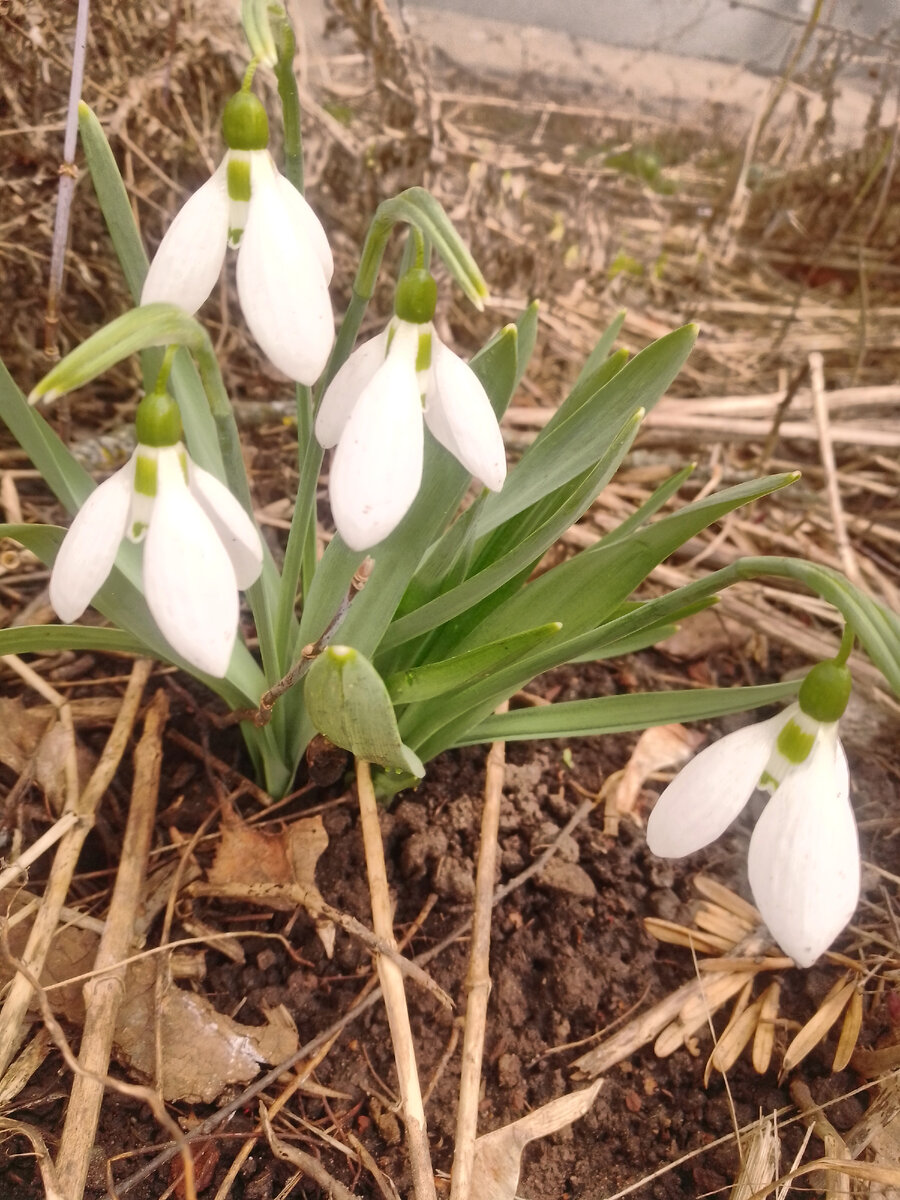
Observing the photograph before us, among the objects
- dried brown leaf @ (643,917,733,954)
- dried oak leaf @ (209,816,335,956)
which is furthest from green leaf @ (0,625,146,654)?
dried brown leaf @ (643,917,733,954)

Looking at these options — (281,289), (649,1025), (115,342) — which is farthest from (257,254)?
(649,1025)

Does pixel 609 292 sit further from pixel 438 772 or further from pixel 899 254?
pixel 438 772

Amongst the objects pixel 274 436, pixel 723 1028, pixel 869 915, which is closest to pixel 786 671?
pixel 869 915

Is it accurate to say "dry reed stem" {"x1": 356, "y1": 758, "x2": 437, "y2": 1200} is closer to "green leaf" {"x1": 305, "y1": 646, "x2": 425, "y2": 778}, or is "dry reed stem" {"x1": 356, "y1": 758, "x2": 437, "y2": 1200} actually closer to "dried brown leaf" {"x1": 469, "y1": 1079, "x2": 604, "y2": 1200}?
"dried brown leaf" {"x1": 469, "y1": 1079, "x2": 604, "y2": 1200}

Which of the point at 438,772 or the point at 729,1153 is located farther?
the point at 438,772

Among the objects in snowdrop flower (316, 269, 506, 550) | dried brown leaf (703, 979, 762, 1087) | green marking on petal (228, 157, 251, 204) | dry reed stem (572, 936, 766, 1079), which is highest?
green marking on petal (228, 157, 251, 204)

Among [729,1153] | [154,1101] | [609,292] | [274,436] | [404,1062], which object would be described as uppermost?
[609,292]
